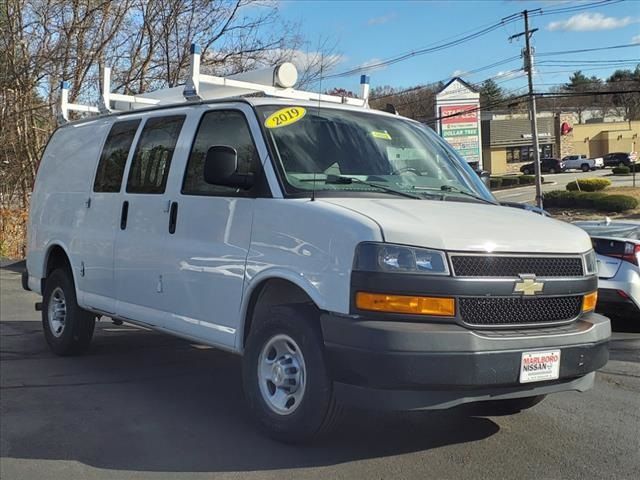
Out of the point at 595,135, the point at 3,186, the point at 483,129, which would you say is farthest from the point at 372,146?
the point at 595,135

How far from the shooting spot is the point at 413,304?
373 centimetres

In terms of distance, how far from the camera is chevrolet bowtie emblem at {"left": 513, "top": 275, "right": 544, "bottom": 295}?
12.8ft

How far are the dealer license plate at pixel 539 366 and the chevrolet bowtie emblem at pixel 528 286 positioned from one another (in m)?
0.35

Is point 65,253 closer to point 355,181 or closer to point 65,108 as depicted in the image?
point 65,108

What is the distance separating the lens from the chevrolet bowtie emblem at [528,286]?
3.91m

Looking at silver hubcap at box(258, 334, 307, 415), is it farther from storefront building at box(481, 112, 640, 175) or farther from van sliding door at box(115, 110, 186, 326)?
storefront building at box(481, 112, 640, 175)

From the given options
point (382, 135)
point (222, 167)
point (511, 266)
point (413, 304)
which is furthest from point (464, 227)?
point (222, 167)

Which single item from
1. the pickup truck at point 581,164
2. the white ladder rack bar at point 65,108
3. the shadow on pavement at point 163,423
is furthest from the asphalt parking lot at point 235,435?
the pickup truck at point 581,164

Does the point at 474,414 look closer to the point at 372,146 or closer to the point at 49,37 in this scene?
the point at 372,146

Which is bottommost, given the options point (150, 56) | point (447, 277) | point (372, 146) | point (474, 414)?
point (474, 414)

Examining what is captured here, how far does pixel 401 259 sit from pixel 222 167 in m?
1.45

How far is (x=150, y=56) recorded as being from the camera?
18.8 meters

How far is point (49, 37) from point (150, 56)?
2853 mm

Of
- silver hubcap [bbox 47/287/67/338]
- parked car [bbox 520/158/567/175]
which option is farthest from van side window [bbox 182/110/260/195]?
parked car [bbox 520/158/567/175]
